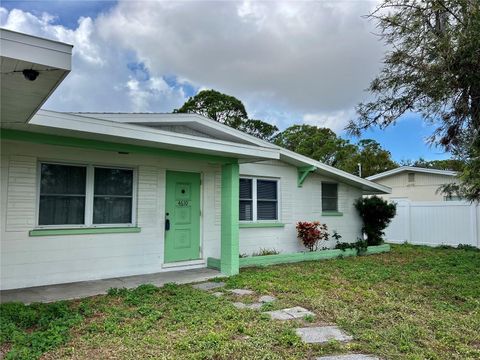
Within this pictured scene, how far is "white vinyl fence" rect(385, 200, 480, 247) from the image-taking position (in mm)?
13500

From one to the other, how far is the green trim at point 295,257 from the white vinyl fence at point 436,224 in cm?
378

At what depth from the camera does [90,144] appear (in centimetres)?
594

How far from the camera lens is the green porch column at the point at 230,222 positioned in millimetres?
7605

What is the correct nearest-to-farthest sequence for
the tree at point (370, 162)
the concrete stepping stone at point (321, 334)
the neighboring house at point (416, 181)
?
1. the concrete stepping stone at point (321, 334)
2. the neighboring house at point (416, 181)
3. the tree at point (370, 162)

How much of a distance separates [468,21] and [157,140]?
500 centimetres

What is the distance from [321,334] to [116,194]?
4.81 meters

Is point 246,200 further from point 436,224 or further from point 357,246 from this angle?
point 436,224

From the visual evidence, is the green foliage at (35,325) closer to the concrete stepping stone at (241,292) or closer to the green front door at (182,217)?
the concrete stepping stone at (241,292)

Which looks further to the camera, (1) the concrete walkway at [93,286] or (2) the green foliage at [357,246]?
(2) the green foliage at [357,246]

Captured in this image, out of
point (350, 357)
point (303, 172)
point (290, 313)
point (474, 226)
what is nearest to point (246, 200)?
point (303, 172)

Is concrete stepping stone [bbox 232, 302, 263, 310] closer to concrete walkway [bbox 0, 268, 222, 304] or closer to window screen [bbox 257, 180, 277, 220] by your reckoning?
concrete walkway [bbox 0, 268, 222, 304]

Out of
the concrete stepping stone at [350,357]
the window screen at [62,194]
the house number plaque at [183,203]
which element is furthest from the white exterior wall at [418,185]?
the window screen at [62,194]

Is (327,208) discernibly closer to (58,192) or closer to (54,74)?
(58,192)

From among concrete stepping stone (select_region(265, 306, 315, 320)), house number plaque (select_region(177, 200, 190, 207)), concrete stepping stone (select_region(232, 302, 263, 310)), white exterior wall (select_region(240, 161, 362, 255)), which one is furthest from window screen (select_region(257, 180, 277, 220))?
concrete stepping stone (select_region(265, 306, 315, 320))
